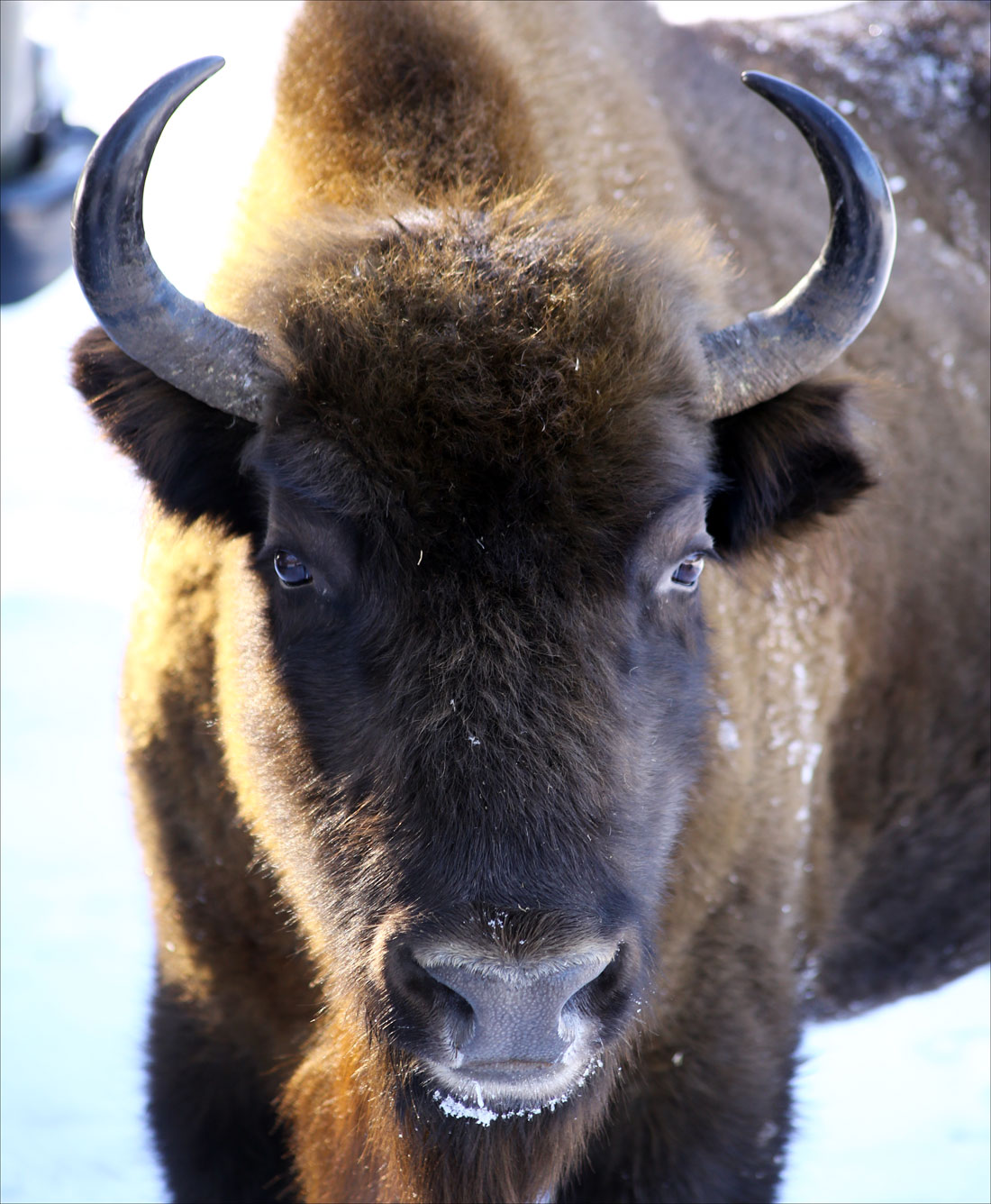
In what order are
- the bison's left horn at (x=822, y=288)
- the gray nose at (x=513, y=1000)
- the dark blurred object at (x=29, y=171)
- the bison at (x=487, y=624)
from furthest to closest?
the dark blurred object at (x=29, y=171) < the bison's left horn at (x=822, y=288) < the bison at (x=487, y=624) < the gray nose at (x=513, y=1000)

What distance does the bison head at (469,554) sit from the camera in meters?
2.26

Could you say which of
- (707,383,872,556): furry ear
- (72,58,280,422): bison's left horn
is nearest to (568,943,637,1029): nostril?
(707,383,872,556): furry ear

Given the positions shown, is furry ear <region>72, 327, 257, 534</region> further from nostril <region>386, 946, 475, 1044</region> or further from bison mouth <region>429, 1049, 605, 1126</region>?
bison mouth <region>429, 1049, 605, 1126</region>

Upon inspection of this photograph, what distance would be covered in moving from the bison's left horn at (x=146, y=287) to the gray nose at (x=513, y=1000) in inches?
49.9

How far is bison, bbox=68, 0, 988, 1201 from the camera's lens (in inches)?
→ 92.3

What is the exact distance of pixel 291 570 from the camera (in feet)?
8.91

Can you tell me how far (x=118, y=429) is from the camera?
2.92 meters

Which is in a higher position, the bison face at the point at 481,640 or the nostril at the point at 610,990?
the bison face at the point at 481,640

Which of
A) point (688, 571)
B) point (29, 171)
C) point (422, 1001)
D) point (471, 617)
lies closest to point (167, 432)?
point (471, 617)

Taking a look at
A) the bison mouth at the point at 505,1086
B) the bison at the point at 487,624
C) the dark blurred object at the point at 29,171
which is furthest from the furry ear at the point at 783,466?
the dark blurred object at the point at 29,171

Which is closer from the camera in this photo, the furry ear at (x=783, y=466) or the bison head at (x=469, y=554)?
the bison head at (x=469, y=554)

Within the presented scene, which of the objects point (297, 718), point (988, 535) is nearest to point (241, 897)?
point (297, 718)

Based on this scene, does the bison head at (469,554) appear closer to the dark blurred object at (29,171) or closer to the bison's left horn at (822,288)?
the bison's left horn at (822,288)

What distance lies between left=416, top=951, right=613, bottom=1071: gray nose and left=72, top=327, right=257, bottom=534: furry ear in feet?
4.27
